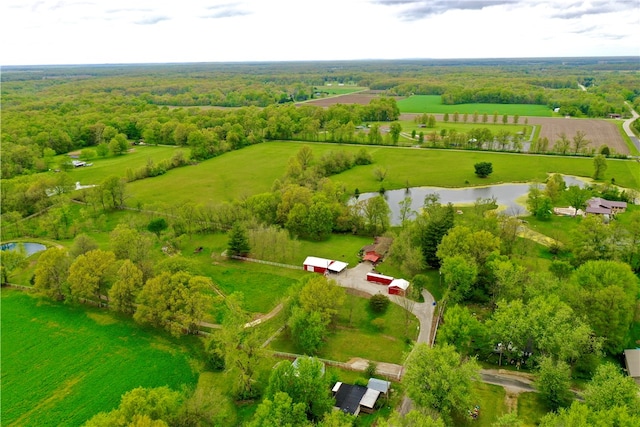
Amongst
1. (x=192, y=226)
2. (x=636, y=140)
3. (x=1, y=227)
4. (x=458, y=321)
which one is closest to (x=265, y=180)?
(x=192, y=226)

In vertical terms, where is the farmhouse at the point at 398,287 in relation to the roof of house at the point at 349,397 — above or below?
above

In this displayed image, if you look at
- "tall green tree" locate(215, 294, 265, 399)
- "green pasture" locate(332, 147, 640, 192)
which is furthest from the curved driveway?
"green pasture" locate(332, 147, 640, 192)

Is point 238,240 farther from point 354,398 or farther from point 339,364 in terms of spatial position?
point 354,398

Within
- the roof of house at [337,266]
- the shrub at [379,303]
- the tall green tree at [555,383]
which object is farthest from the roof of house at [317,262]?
the tall green tree at [555,383]

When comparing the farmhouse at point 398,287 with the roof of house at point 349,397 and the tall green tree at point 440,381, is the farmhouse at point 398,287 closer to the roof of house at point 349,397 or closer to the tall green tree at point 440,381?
the roof of house at point 349,397

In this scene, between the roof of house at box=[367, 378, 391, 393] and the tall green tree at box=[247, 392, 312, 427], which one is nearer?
the tall green tree at box=[247, 392, 312, 427]

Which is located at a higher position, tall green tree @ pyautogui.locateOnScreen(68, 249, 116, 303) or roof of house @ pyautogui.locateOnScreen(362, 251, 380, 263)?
tall green tree @ pyautogui.locateOnScreen(68, 249, 116, 303)

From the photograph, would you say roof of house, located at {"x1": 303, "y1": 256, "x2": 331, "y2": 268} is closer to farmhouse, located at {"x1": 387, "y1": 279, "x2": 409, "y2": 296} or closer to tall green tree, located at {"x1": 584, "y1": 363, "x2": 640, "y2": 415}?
farmhouse, located at {"x1": 387, "y1": 279, "x2": 409, "y2": 296}

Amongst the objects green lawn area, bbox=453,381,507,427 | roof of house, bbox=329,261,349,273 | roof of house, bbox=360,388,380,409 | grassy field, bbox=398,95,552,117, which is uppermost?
grassy field, bbox=398,95,552,117
